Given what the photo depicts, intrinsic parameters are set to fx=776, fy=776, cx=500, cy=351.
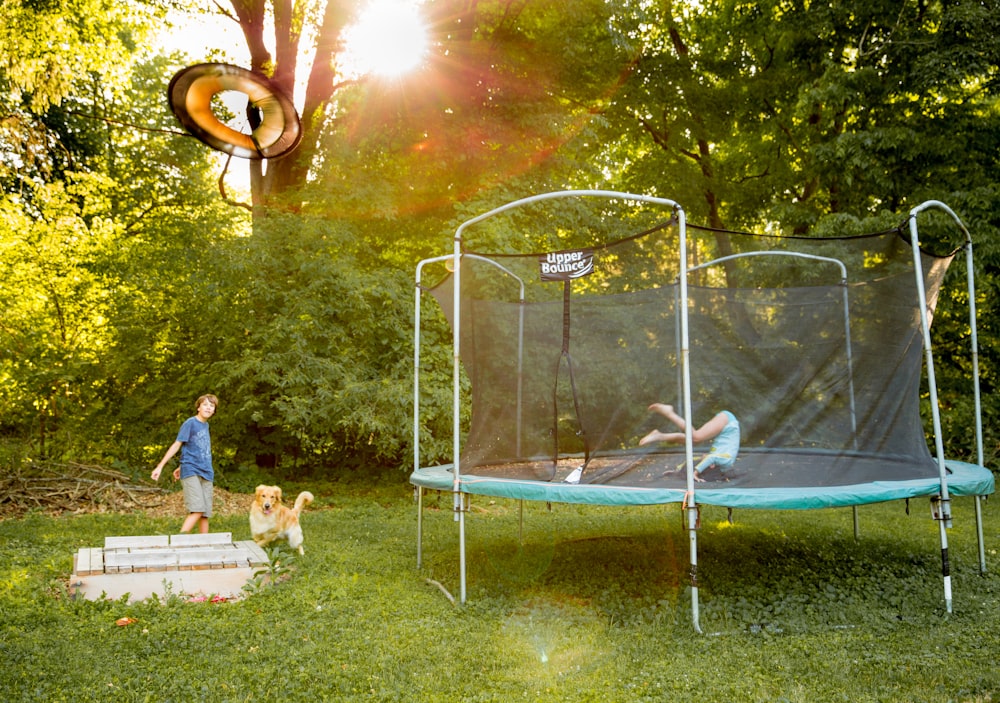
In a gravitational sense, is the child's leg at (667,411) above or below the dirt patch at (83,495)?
above

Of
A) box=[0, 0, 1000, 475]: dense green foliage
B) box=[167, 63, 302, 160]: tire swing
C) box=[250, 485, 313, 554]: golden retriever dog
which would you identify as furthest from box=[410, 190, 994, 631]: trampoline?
box=[0, 0, 1000, 475]: dense green foliage

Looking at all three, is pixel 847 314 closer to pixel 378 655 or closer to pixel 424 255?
pixel 378 655

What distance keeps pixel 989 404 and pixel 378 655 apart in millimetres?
11410

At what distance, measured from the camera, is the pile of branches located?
8.30 m

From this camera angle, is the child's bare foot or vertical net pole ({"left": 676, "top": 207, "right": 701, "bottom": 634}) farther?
the child's bare foot

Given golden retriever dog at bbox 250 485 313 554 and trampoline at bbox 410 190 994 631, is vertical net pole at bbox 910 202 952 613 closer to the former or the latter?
trampoline at bbox 410 190 994 631

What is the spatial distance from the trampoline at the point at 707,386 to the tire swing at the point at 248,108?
7.12 feet

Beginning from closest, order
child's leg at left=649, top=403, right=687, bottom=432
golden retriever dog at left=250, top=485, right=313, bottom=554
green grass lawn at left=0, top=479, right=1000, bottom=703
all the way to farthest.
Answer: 1. green grass lawn at left=0, top=479, right=1000, bottom=703
2. child's leg at left=649, top=403, right=687, bottom=432
3. golden retriever dog at left=250, top=485, right=313, bottom=554

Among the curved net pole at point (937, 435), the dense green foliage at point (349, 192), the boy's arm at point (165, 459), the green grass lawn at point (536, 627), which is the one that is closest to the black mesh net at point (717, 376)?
the curved net pole at point (937, 435)

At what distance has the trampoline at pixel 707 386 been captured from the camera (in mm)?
4875

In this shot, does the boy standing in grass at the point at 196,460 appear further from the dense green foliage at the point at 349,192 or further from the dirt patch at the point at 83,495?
the dense green foliage at the point at 349,192

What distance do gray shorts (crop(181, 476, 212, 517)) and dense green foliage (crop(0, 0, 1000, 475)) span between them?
106 inches

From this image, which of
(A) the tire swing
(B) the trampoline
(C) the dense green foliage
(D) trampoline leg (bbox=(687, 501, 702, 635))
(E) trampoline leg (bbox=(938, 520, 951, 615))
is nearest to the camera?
(A) the tire swing

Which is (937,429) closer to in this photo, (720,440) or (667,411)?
(720,440)
